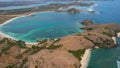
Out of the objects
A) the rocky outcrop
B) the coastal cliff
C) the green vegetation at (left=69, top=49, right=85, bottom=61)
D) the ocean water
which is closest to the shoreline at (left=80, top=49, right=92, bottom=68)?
the coastal cliff

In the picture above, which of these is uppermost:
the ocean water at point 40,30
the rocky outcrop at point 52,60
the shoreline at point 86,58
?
the rocky outcrop at point 52,60

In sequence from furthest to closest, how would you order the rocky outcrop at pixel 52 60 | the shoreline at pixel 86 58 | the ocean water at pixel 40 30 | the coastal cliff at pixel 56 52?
1. the ocean water at pixel 40 30
2. the shoreline at pixel 86 58
3. the coastal cliff at pixel 56 52
4. the rocky outcrop at pixel 52 60

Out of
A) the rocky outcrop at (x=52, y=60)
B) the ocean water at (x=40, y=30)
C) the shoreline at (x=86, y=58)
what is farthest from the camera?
the ocean water at (x=40, y=30)

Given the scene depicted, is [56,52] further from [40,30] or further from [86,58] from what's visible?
[40,30]

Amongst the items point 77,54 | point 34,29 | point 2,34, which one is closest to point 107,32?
point 77,54

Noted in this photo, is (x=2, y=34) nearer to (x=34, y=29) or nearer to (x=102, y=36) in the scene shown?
(x=34, y=29)

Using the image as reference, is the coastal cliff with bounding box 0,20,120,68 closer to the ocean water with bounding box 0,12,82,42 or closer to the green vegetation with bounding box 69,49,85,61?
the green vegetation with bounding box 69,49,85,61

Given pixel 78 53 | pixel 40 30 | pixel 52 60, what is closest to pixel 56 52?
pixel 52 60

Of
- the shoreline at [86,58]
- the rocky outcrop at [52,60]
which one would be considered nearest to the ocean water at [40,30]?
the shoreline at [86,58]

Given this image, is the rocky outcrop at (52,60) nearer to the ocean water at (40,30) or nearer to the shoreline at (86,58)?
the shoreline at (86,58)
